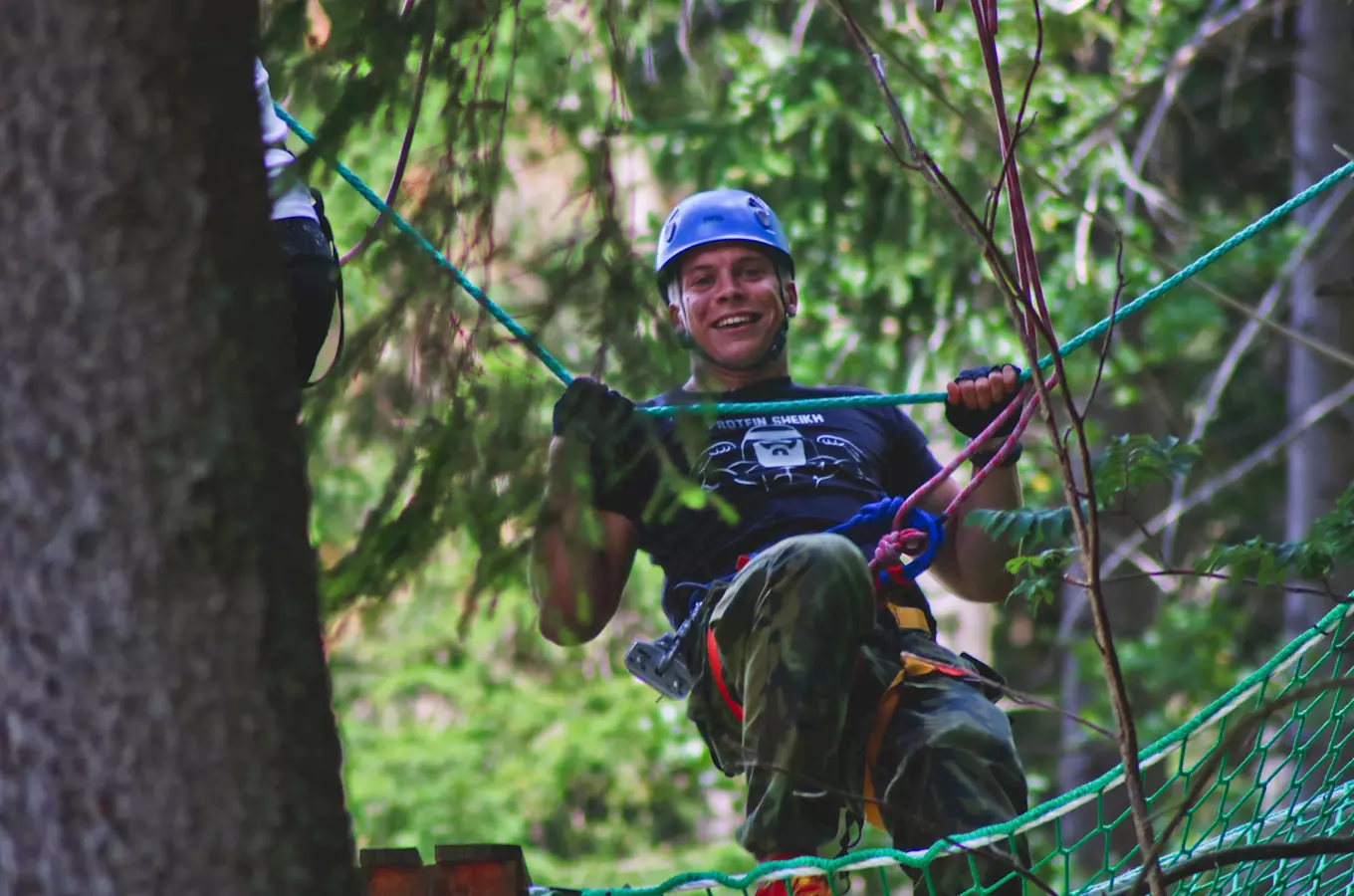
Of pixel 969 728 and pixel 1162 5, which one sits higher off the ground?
pixel 1162 5

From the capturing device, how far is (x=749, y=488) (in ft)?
10.4

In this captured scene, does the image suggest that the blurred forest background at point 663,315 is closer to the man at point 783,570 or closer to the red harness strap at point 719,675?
the man at point 783,570

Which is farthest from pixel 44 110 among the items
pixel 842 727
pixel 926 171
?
pixel 842 727

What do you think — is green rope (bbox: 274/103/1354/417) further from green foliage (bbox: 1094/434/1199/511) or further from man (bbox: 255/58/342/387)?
green foliage (bbox: 1094/434/1199/511)

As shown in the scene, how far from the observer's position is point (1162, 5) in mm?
7102

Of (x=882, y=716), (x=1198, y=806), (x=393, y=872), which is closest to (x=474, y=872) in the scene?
(x=393, y=872)

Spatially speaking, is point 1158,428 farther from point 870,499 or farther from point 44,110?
point 44,110

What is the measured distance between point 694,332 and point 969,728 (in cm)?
109

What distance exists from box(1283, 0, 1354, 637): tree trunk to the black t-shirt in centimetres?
378

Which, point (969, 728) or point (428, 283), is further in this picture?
point (969, 728)

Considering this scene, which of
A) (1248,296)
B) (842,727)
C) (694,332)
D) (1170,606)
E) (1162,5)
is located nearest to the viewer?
(842,727)

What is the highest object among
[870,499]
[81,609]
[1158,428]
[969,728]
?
[1158,428]

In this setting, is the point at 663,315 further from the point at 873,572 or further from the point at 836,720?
the point at 873,572

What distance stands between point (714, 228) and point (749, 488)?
0.63m
